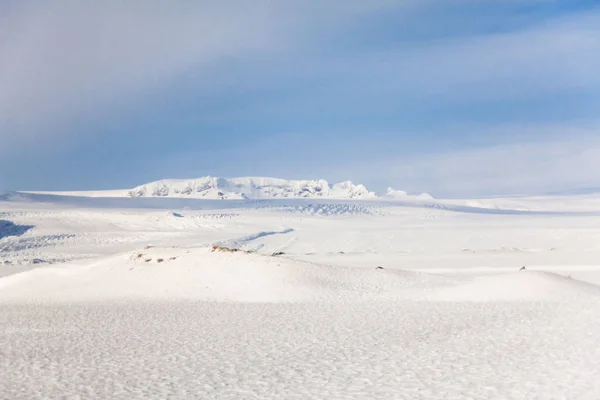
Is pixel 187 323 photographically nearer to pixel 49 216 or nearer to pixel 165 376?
pixel 165 376

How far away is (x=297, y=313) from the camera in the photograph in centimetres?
1758

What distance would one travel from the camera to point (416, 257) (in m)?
40.6

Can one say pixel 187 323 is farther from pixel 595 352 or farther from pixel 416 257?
pixel 416 257

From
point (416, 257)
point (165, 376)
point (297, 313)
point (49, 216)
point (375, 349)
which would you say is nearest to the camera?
point (165, 376)

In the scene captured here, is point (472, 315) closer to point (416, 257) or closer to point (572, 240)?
point (416, 257)

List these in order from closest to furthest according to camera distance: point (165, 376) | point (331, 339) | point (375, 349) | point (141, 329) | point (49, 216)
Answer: point (165, 376)
point (375, 349)
point (331, 339)
point (141, 329)
point (49, 216)

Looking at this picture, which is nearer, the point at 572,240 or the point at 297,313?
the point at 297,313

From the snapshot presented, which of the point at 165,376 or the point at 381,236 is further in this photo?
the point at 381,236

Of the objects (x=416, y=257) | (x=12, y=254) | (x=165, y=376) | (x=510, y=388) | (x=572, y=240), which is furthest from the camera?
(x=572, y=240)

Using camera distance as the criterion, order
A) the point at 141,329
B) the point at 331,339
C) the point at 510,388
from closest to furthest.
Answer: the point at 510,388, the point at 331,339, the point at 141,329

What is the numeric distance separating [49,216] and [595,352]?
6296 centimetres

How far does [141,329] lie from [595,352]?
34.3ft

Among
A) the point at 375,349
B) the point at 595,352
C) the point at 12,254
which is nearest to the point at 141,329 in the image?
the point at 375,349

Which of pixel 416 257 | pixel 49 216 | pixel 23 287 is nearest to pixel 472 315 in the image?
pixel 23 287
